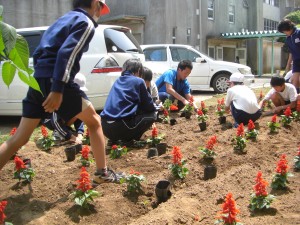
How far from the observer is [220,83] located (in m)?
13.5

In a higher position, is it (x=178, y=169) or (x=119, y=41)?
(x=119, y=41)

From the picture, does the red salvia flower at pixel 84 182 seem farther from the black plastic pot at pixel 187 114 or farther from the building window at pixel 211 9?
the building window at pixel 211 9

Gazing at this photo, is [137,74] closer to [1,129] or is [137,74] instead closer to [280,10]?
[1,129]

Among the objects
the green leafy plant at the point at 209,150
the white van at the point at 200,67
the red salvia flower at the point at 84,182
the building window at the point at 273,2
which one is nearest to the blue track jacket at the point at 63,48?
the red salvia flower at the point at 84,182

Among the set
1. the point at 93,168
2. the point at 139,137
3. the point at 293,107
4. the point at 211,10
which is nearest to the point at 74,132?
the point at 139,137

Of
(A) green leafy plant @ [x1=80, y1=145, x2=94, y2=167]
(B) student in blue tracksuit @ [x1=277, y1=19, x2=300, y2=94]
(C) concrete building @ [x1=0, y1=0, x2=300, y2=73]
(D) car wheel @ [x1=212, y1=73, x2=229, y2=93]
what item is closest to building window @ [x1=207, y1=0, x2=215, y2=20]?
(C) concrete building @ [x1=0, y1=0, x2=300, y2=73]

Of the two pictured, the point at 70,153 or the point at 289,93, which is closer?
the point at 70,153

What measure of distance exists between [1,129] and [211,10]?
71.9ft

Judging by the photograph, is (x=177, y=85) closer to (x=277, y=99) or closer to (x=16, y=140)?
(x=277, y=99)

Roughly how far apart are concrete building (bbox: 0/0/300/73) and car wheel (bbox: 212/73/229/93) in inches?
345

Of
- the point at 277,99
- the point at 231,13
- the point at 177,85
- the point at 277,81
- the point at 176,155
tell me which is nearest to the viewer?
the point at 176,155

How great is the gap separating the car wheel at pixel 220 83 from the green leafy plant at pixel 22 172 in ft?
34.8

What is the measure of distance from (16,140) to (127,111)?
1.98 metres

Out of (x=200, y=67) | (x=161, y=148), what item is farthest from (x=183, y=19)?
(x=161, y=148)
